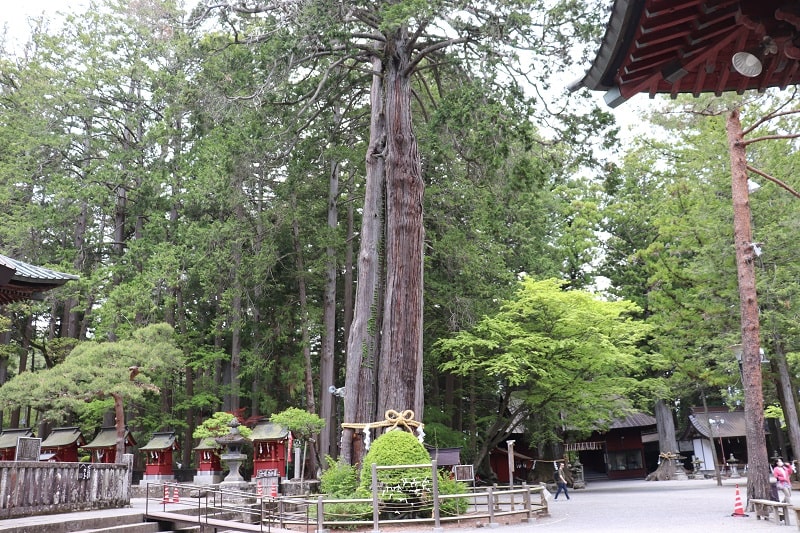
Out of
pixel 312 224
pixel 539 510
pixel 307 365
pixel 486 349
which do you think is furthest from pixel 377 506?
pixel 312 224

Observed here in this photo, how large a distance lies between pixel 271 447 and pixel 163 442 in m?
5.50

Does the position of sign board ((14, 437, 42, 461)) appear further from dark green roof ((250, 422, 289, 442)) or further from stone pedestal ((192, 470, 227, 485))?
stone pedestal ((192, 470, 227, 485))

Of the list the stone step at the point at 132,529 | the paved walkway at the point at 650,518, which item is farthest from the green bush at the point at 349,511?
the stone step at the point at 132,529

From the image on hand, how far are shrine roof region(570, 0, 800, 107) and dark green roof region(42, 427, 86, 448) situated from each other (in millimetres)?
29384

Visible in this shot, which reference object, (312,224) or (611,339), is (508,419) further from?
(312,224)

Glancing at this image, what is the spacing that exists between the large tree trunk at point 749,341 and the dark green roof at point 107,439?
23889 millimetres

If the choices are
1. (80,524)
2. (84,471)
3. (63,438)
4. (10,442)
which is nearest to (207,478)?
(63,438)

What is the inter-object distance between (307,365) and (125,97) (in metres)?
17.7

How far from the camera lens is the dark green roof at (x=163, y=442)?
2656 centimetres

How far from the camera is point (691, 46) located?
4855mm

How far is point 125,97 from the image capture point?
32844 mm

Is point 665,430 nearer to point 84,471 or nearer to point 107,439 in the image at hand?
point 107,439

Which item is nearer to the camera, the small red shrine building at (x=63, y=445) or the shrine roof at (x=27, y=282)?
the shrine roof at (x=27, y=282)

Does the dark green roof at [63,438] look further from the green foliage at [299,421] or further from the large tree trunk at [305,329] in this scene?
the green foliage at [299,421]
